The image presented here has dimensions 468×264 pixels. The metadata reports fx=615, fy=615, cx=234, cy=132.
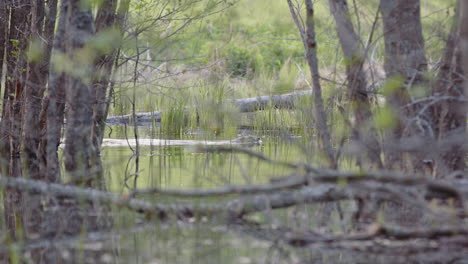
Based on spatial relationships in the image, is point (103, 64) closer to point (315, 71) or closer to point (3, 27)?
point (3, 27)

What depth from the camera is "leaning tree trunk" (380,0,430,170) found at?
323cm

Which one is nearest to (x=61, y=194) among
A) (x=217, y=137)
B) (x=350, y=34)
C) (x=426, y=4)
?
(x=350, y=34)

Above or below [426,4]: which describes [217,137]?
below

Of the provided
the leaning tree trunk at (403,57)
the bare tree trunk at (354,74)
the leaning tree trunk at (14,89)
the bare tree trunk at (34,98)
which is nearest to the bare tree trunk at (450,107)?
the leaning tree trunk at (403,57)

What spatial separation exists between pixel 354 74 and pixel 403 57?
0.29 metres

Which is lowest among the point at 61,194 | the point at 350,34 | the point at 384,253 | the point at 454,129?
the point at 384,253

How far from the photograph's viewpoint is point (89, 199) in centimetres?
283

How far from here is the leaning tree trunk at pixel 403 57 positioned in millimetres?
3227

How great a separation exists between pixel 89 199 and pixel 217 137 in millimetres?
5172

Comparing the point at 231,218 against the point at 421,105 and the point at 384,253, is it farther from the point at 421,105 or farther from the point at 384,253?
the point at 421,105

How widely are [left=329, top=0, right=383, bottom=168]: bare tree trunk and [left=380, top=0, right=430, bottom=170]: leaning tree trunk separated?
134mm

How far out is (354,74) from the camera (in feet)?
10.6

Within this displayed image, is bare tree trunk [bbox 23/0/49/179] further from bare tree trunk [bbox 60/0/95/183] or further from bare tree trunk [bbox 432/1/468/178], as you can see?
bare tree trunk [bbox 432/1/468/178]

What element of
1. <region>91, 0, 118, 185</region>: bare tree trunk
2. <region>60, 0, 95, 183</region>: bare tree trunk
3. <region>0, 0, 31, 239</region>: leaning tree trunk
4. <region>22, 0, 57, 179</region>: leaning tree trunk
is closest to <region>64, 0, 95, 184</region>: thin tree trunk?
<region>60, 0, 95, 183</region>: bare tree trunk
